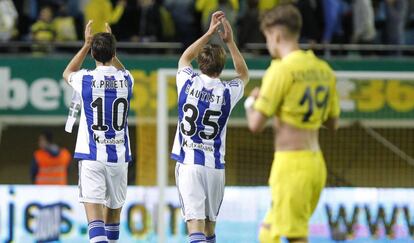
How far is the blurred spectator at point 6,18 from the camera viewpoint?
63.2 ft

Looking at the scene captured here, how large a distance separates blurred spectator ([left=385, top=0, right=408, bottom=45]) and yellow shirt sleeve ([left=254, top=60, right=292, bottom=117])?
12363 mm

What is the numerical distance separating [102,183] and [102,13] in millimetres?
9138

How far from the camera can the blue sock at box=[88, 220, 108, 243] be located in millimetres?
10438

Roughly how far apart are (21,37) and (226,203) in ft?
23.5

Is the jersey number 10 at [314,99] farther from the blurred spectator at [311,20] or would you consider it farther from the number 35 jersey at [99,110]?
the blurred spectator at [311,20]

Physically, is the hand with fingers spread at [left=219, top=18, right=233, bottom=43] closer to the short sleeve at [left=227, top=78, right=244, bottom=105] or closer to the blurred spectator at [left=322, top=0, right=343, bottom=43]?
the short sleeve at [left=227, top=78, right=244, bottom=105]

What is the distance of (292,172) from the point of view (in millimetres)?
7977

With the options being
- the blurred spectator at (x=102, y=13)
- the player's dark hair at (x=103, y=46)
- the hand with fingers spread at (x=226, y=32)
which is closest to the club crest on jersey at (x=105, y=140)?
the player's dark hair at (x=103, y=46)

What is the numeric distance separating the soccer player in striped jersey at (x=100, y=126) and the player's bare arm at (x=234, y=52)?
1004 millimetres

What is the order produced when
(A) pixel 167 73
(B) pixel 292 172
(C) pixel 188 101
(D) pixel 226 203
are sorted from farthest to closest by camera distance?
1. (D) pixel 226 203
2. (A) pixel 167 73
3. (C) pixel 188 101
4. (B) pixel 292 172

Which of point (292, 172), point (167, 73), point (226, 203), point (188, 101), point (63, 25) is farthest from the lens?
point (63, 25)

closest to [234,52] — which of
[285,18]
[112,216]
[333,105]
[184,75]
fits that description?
[184,75]

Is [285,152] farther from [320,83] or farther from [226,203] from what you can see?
[226,203]

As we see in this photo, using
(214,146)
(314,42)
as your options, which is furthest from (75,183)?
(214,146)
